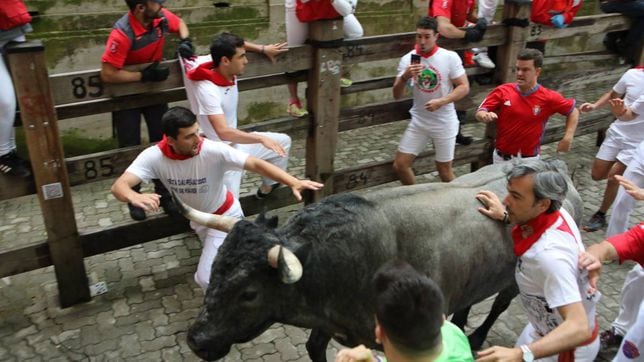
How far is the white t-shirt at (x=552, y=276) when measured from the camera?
10.6 ft

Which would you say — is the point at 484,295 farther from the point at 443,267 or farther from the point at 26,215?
the point at 26,215

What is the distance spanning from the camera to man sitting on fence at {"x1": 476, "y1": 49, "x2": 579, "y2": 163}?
599 centimetres

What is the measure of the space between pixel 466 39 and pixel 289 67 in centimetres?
248

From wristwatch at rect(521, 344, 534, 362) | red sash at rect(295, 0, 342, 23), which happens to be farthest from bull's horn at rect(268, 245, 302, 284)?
red sash at rect(295, 0, 342, 23)

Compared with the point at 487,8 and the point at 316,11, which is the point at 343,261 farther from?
the point at 487,8

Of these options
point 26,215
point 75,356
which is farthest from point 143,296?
point 26,215

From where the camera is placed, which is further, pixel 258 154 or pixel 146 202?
pixel 258 154

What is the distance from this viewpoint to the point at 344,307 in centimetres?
391

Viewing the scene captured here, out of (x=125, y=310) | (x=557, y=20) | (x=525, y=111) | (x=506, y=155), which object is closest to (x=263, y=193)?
(x=125, y=310)

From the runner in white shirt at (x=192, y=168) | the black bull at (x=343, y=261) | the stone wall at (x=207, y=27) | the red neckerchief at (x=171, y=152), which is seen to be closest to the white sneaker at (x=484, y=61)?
the stone wall at (x=207, y=27)

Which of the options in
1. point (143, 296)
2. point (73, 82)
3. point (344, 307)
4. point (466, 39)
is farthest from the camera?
point (466, 39)

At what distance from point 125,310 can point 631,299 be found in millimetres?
4606

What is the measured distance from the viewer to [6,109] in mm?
4828

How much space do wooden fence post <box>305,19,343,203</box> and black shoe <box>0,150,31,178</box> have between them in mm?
2904
